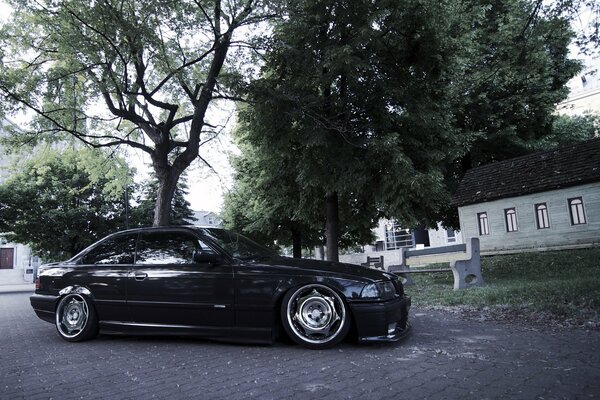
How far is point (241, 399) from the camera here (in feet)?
11.3

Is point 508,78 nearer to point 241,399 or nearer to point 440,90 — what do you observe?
point 440,90

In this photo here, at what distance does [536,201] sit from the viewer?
1964 cm

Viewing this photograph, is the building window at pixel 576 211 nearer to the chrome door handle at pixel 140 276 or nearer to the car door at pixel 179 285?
the car door at pixel 179 285

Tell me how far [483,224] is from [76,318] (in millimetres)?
19874

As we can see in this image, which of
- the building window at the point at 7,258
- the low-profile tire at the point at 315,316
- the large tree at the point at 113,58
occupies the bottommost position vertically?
the low-profile tire at the point at 315,316

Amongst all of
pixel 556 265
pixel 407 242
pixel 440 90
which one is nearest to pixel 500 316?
pixel 440 90

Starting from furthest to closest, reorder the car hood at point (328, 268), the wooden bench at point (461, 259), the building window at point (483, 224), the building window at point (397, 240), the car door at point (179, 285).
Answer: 1. the building window at point (397, 240)
2. the building window at point (483, 224)
3. the wooden bench at point (461, 259)
4. the car door at point (179, 285)
5. the car hood at point (328, 268)

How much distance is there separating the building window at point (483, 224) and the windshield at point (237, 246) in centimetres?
1824

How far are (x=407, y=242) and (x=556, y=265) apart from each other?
38395mm

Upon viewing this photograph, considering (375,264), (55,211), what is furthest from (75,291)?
(55,211)

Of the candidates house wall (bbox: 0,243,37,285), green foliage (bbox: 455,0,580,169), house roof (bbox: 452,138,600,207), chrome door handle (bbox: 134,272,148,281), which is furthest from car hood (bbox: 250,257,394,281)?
house wall (bbox: 0,243,37,285)

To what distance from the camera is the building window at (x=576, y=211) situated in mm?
18203

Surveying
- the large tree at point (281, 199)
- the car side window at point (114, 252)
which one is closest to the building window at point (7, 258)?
the large tree at point (281, 199)

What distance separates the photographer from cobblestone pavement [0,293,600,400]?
353 cm
